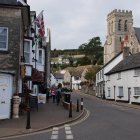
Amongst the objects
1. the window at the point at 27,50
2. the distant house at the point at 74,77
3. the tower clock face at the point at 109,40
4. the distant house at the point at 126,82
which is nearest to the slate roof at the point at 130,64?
the distant house at the point at 126,82

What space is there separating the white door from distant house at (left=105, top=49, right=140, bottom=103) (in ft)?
97.1

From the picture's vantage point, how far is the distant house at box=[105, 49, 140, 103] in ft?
167

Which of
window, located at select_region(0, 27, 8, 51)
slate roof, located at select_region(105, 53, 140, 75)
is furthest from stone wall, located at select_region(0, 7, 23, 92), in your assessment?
slate roof, located at select_region(105, 53, 140, 75)

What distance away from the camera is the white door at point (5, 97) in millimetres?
22219

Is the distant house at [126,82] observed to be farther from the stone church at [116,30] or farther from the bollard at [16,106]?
the stone church at [116,30]

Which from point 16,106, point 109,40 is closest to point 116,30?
point 109,40

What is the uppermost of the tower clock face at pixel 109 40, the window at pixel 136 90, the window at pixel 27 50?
the tower clock face at pixel 109 40

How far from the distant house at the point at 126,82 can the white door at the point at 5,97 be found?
2960cm

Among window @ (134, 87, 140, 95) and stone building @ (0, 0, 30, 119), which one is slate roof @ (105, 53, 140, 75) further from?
stone building @ (0, 0, 30, 119)

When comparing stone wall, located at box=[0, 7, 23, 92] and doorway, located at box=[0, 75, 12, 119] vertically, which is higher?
stone wall, located at box=[0, 7, 23, 92]

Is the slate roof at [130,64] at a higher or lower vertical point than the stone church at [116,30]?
lower

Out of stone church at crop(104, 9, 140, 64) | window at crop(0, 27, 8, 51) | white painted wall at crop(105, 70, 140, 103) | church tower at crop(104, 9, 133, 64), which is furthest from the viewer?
church tower at crop(104, 9, 133, 64)

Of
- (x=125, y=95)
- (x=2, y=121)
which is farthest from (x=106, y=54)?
(x=2, y=121)

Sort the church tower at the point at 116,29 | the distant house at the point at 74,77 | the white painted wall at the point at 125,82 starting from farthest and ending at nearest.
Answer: the distant house at the point at 74,77, the church tower at the point at 116,29, the white painted wall at the point at 125,82
